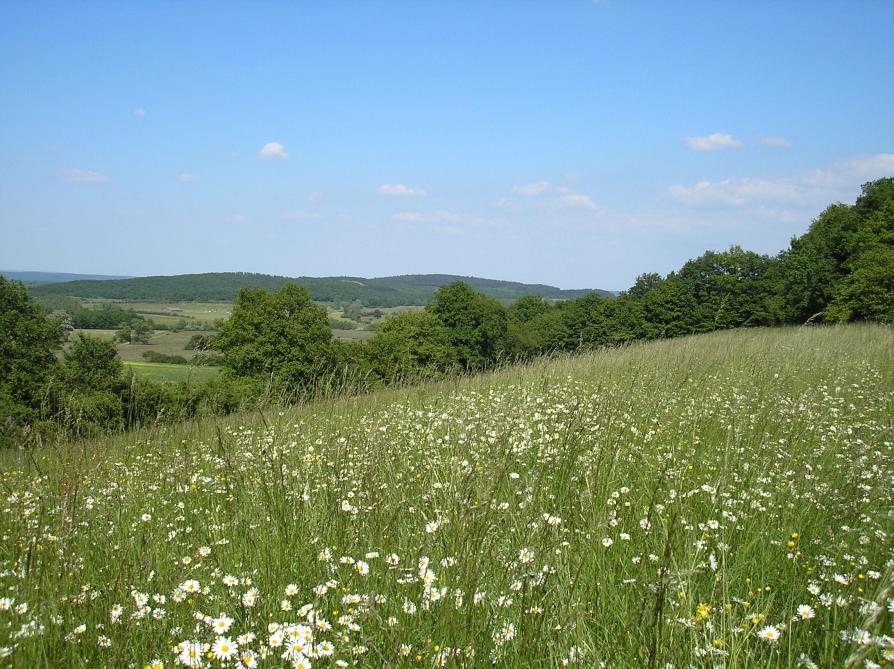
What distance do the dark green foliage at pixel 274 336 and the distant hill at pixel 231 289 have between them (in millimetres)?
28095

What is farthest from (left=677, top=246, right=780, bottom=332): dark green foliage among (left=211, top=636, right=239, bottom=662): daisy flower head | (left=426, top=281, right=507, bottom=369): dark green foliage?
(left=211, top=636, right=239, bottom=662): daisy flower head

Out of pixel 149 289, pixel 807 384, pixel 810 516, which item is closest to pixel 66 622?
pixel 810 516

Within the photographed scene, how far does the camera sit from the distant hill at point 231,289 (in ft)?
304

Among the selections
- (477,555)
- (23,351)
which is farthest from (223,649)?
(23,351)

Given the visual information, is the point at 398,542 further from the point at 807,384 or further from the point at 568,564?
the point at 807,384

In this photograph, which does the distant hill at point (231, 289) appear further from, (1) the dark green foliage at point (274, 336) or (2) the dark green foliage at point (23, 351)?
(2) the dark green foliage at point (23, 351)

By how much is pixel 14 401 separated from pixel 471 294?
3595 cm

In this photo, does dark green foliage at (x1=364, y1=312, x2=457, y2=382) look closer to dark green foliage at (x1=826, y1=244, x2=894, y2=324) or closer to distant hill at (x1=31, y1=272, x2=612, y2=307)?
distant hill at (x1=31, y1=272, x2=612, y2=307)

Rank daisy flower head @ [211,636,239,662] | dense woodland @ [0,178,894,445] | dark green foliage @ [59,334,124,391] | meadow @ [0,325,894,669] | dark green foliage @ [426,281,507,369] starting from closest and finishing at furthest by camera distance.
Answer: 1. daisy flower head @ [211,636,239,662]
2. meadow @ [0,325,894,669]
3. dark green foliage @ [59,334,124,391]
4. dense woodland @ [0,178,894,445]
5. dark green foliage @ [426,281,507,369]

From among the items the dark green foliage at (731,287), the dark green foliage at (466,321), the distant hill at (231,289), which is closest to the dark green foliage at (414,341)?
the dark green foliage at (466,321)

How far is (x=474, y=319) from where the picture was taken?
51844mm

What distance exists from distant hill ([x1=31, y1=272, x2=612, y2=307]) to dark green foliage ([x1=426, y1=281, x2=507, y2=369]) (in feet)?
77.9

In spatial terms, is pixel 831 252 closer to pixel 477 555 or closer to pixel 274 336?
pixel 274 336

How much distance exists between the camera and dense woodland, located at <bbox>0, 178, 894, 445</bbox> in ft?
88.6
